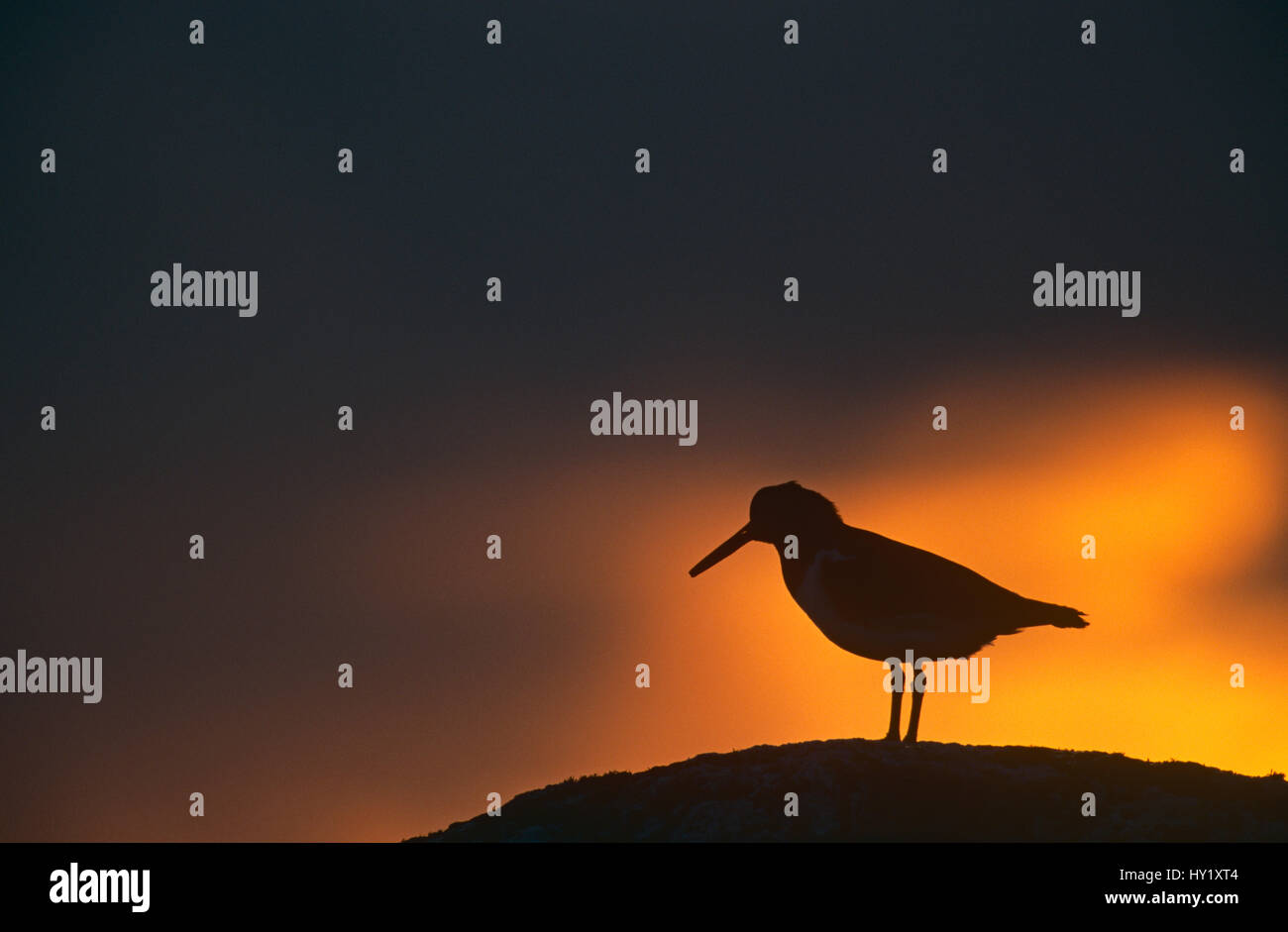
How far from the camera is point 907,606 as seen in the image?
46.3ft

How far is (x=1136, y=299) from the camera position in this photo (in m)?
16.6

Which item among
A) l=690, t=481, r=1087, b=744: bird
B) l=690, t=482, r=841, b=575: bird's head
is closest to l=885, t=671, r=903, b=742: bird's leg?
l=690, t=481, r=1087, b=744: bird

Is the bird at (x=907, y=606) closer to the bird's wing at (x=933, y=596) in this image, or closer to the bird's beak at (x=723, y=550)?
the bird's wing at (x=933, y=596)

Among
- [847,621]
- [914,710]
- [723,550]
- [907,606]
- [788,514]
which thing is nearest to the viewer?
[914,710]

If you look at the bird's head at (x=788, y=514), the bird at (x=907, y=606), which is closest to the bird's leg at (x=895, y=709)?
the bird at (x=907, y=606)

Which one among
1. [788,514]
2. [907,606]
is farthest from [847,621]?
[788,514]

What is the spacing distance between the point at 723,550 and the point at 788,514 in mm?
1546

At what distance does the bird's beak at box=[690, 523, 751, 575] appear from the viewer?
640 inches

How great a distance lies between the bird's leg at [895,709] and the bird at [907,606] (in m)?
0.01

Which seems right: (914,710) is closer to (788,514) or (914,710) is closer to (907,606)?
(907,606)
